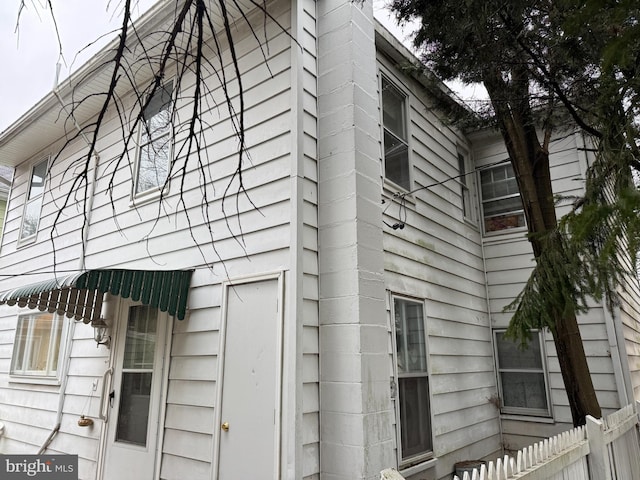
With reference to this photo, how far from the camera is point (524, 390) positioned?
254 inches

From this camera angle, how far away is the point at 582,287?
3.21 metres

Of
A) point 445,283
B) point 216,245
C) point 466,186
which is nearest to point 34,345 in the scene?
point 216,245

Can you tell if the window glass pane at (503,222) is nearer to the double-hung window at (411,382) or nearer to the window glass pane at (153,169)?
the double-hung window at (411,382)

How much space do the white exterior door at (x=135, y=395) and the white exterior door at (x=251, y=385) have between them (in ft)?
3.59

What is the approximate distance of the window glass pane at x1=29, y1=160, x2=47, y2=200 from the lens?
8352 mm

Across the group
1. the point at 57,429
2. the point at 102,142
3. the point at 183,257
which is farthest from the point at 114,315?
the point at 102,142

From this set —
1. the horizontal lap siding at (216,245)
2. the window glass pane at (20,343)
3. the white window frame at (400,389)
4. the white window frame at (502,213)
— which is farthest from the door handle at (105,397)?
the white window frame at (502,213)

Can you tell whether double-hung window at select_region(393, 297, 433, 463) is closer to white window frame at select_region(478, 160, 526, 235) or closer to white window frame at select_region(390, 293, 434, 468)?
white window frame at select_region(390, 293, 434, 468)

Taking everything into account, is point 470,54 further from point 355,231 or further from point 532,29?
point 355,231

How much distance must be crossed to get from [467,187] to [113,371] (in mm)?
5778

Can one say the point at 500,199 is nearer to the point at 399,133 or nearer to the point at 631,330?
the point at 399,133

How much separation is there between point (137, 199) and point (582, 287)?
499 cm

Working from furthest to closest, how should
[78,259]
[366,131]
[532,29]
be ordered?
[78,259] < [366,131] < [532,29]

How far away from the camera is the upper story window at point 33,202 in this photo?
8.20 meters
